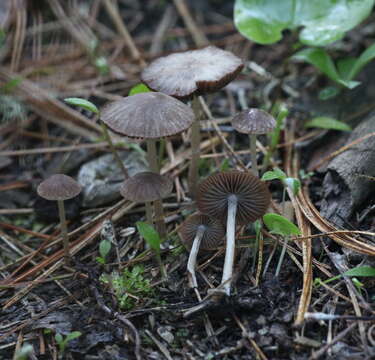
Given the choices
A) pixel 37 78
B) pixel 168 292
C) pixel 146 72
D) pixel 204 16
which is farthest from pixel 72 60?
pixel 168 292

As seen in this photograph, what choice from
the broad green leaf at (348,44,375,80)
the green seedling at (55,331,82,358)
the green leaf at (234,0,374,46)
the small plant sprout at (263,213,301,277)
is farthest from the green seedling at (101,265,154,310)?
the broad green leaf at (348,44,375,80)

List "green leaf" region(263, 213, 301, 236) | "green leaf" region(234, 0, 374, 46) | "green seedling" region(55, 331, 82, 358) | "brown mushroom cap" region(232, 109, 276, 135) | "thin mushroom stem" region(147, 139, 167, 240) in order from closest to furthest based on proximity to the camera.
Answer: "green seedling" region(55, 331, 82, 358), "green leaf" region(263, 213, 301, 236), "brown mushroom cap" region(232, 109, 276, 135), "thin mushroom stem" region(147, 139, 167, 240), "green leaf" region(234, 0, 374, 46)

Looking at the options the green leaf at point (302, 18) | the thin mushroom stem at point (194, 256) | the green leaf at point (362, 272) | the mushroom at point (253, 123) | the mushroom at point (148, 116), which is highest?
the green leaf at point (302, 18)

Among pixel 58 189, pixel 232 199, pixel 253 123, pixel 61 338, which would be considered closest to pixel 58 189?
pixel 58 189

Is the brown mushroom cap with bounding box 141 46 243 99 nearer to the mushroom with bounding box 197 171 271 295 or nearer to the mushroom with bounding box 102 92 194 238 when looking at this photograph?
the mushroom with bounding box 102 92 194 238

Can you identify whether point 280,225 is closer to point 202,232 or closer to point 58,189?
point 202,232

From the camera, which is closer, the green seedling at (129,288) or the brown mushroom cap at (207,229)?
the green seedling at (129,288)

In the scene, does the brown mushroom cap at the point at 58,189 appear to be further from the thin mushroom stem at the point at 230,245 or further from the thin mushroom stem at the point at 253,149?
the thin mushroom stem at the point at 253,149

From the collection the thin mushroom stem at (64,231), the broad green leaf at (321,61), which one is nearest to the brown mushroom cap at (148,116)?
the thin mushroom stem at (64,231)
